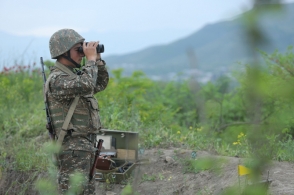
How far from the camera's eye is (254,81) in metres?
1.25

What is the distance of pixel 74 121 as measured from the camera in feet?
14.5

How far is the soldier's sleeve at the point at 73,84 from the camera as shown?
13.8ft

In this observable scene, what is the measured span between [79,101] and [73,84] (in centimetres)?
30

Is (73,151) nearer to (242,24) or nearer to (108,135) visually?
(108,135)

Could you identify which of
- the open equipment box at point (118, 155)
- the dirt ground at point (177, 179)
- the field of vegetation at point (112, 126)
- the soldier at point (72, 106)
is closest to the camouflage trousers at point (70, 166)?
the soldier at point (72, 106)

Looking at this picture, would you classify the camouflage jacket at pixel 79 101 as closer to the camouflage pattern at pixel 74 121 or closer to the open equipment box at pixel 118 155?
the camouflage pattern at pixel 74 121

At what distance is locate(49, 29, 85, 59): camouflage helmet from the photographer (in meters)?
4.49

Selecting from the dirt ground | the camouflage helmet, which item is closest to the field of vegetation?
the dirt ground

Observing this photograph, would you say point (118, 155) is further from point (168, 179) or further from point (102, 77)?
point (102, 77)

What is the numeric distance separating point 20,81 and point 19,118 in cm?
297

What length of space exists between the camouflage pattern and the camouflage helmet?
4.7 inches

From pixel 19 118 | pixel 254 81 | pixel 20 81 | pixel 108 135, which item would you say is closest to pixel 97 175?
pixel 108 135

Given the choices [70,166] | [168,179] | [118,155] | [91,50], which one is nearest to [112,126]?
[118,155]

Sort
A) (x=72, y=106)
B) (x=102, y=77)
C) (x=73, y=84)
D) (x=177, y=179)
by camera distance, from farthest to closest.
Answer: (x=177, y=179) < (x=102, y=77) < (x=72, y=106) < (x=73, y=84)
